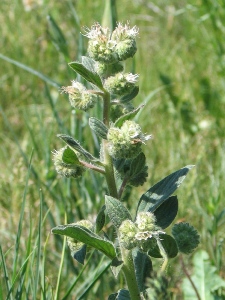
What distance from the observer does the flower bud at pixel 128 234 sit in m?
1.40

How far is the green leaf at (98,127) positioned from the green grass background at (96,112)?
0.48 metres

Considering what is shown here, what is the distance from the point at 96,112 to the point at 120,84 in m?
1.01

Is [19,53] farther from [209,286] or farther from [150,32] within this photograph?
[209,286]

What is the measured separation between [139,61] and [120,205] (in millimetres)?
2496

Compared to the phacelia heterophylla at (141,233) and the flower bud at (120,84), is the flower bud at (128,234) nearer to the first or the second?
the phacelia heterophylla at (141,233)

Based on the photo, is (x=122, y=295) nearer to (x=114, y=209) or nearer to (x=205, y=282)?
(x=114, y=209)

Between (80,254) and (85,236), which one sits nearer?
Answer: (85,236)

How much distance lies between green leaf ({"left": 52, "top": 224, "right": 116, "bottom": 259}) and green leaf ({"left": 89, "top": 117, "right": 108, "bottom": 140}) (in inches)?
9.9

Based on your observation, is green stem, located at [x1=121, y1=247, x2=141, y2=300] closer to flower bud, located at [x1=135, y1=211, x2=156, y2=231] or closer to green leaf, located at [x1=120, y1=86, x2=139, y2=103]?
flower bud, located at [x1=135, y1=211, x2=156, y2=231]

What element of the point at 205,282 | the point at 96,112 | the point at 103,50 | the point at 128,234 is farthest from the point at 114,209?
the point at 96,112

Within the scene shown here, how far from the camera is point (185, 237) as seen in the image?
1.56 meters

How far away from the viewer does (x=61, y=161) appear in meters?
1.58

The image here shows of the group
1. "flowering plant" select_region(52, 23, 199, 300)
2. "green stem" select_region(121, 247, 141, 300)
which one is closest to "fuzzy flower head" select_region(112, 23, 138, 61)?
"flowering plant" select_region(52, 23, 199, 300)

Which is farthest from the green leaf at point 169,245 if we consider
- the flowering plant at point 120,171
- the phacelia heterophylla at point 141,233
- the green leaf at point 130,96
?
the green leaf at point 130,96
